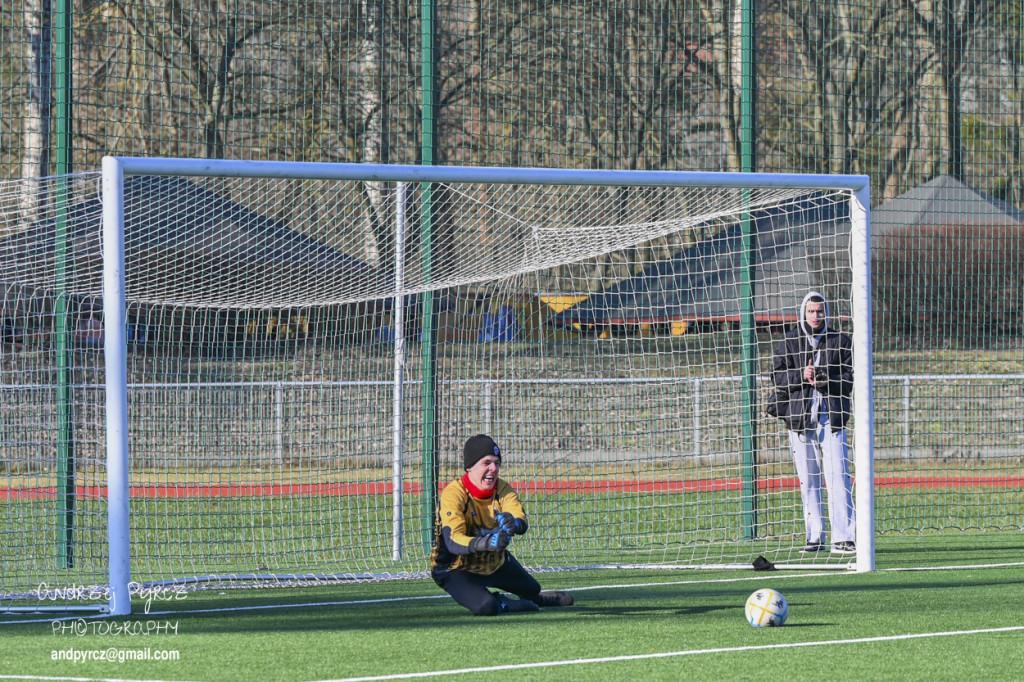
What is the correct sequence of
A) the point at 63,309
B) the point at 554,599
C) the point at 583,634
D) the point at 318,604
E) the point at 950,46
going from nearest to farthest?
the point at 583,634 → the point at 554,599 → the point at 318,604 → the point at 63,309 → the point at 950,46

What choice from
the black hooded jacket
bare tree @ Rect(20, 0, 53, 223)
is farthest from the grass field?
bare tree @ Rect(20, 0, 53, 223)

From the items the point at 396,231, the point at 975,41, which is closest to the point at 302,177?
the point at 396,231

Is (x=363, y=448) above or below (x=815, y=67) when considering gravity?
below

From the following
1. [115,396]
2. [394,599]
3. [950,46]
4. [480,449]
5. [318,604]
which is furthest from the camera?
[950,46]

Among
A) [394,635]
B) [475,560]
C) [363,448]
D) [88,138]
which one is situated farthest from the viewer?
[363,448]

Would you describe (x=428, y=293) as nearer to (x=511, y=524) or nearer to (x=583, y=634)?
(x=511, y=524)

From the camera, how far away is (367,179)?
22.7 feet

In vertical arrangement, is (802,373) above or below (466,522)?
above

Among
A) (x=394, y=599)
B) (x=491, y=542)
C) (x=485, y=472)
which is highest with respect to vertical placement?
(x=485, y=472)

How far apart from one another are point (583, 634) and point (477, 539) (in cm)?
74

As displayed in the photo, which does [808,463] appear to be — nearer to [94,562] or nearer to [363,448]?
[363,448]

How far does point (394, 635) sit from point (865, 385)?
136 inches

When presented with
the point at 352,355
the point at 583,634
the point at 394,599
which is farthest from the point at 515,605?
the point at 352,355

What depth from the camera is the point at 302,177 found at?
6.77m
